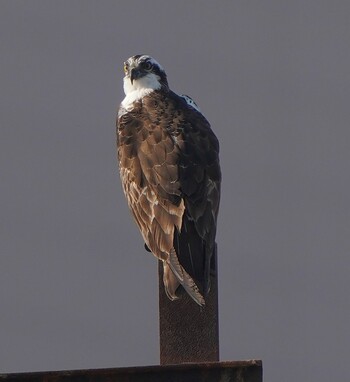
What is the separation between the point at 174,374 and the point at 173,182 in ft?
8.94

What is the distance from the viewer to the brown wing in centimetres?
636

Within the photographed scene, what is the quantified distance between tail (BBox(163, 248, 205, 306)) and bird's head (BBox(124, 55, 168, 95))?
8.85 feet

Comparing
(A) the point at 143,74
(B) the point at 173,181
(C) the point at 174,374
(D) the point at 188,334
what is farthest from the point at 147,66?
(C) the point at 174,374

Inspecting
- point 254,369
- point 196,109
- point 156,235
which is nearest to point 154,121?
point 196,109

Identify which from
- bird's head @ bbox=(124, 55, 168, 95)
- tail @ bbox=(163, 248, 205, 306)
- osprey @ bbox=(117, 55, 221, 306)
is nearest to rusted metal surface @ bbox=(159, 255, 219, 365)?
tail @ bbox=(163, 248, 205, 306)

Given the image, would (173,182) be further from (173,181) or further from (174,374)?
(174,374)

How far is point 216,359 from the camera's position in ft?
15.9

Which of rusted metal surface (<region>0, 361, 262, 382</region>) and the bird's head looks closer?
rusted metal surface (<region>0, 361, 262, 382</region>)

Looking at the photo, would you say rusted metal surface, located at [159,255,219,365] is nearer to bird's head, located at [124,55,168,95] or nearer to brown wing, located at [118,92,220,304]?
brown wing, located at [118,92,220,304]

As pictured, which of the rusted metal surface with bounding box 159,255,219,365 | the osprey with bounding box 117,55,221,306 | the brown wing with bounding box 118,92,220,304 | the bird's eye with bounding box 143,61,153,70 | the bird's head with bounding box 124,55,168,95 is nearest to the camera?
A: the rusted metal surface with bounding box 159,255,219,365

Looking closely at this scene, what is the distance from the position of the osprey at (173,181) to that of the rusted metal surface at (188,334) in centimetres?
35

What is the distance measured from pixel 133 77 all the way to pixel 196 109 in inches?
33.4

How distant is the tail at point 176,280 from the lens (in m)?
5.29

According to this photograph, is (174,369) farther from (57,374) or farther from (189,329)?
(189,329)
